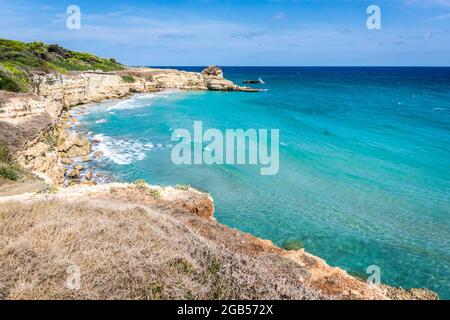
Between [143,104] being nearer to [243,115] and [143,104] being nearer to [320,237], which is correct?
[243,115]

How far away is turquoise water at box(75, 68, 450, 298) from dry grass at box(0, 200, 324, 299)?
7.97m

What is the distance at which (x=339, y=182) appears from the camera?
21.2 metres

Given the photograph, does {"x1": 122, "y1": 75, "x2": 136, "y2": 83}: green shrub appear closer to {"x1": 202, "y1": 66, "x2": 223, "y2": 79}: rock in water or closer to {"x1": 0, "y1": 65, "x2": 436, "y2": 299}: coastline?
{"x1": 0, "y1": 65, "x2": 436, "y2": 299}: coastline

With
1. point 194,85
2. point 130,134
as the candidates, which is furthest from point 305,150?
point 194,85

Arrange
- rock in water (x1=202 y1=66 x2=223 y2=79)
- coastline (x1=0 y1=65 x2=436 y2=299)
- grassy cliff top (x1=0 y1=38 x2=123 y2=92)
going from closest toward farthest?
coastline (x1=0 y1=65 x2=436 y2=299)
grassy cliff top (x1=0 y1=38 x2=123 y2=92)
rock in water (x1=202 y1=66 x2=223 y2=79)

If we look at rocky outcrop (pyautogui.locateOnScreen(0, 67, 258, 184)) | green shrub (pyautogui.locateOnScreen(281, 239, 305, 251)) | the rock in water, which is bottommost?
green shrub (pyautogui.locateOnScreen(281, 239, 305, 251))

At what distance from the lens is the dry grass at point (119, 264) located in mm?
5180

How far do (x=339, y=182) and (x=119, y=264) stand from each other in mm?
17969

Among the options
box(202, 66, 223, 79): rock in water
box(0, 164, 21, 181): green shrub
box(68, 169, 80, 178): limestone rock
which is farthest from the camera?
box(202, 66, 223, 79): rock in water

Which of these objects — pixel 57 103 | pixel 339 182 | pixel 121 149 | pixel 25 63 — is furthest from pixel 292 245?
pixel 25 63

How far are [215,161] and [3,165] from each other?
14449mm

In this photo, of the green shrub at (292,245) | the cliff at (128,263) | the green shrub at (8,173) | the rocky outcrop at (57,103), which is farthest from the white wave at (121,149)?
the cliff at (128,263)

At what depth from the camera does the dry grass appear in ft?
17.0

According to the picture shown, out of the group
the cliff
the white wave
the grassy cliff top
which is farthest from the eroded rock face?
the cliff
